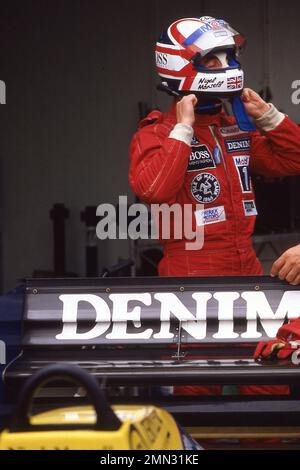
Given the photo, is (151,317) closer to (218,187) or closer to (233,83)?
(218,187)

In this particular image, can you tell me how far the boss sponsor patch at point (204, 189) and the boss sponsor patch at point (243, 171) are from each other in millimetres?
104

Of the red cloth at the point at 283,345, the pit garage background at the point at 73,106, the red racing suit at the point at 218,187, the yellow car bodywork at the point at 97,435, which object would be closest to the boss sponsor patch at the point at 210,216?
the red racing suit at the point at 218,187

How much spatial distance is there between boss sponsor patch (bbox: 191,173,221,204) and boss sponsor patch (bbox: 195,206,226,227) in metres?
0.04

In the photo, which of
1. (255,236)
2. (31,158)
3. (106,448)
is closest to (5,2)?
(31,158)

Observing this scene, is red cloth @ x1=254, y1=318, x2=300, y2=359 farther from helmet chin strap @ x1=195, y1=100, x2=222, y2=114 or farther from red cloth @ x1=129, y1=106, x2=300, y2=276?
helmet chin strap @ x1=195, y1=100, x2=222, y2=114

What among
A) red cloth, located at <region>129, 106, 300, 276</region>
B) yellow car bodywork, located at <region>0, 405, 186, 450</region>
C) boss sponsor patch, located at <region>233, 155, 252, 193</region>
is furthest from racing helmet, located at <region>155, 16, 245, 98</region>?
yellow car bodywork, located at <region>0, 405, 186, 450</region>

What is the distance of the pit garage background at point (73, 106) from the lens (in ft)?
30.1

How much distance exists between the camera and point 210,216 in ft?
13.9

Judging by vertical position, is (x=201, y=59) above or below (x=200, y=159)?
above

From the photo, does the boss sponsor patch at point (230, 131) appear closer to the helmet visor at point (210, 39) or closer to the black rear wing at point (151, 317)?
the helmet visor at point (210, 39)

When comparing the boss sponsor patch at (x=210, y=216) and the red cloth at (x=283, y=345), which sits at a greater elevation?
Answer: the boss sponsor patch at (x=210, y=216)

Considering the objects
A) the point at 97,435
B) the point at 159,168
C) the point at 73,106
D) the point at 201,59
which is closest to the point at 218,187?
the point at 159,168

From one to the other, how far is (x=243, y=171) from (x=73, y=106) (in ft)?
17.4
